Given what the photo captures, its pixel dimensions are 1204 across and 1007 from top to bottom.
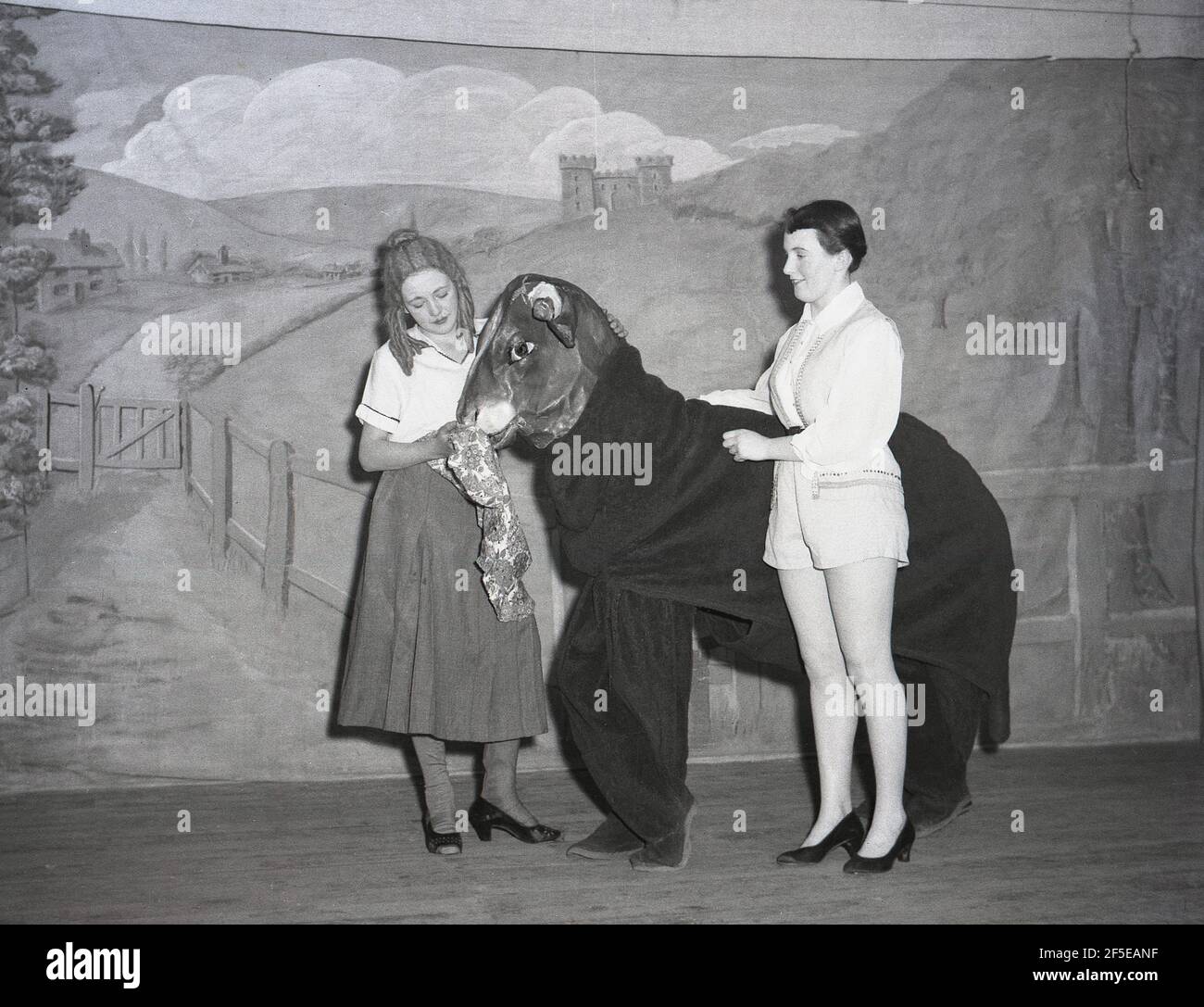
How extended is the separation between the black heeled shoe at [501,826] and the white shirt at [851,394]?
129cm

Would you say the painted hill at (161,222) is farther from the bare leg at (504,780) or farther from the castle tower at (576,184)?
the bare leg at (504,780)

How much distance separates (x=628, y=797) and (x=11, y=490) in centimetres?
263

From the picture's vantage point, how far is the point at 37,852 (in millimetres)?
3518

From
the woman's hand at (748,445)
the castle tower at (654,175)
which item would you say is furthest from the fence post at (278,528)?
the woman's hand at (748,445)

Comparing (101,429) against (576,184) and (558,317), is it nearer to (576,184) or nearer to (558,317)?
(576,184)

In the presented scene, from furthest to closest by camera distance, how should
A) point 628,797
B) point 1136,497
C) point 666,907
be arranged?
point 1136,497 < point 628,797 < point 666,907

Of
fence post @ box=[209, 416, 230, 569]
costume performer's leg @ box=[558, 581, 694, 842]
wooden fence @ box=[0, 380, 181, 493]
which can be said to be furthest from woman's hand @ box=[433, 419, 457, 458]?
wooden fence @ box=[0, 380, 181, 493]

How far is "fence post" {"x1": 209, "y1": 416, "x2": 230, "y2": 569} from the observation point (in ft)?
14.9

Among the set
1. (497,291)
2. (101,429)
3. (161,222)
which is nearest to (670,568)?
(497,291)

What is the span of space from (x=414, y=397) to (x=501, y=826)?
48.3 inches

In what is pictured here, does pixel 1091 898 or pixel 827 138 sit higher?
pixel 827 138

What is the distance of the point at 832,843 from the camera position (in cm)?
321
